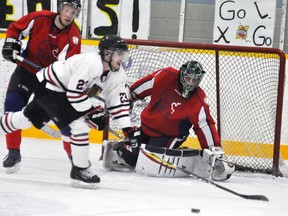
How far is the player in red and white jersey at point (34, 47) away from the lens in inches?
163

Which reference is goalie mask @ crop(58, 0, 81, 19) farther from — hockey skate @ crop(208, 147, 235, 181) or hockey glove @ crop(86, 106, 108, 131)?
hockey skate @ crop(208, 147, 235, 181)

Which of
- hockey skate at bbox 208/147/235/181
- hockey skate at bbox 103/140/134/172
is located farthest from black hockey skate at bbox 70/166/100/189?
hockey skate at bbox 208/147/235/181

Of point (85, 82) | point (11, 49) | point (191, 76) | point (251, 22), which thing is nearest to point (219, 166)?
point (191, 76)

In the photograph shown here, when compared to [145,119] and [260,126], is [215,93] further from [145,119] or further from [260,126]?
[145,119]

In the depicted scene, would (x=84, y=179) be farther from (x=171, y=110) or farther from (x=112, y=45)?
(x=171, y=110)

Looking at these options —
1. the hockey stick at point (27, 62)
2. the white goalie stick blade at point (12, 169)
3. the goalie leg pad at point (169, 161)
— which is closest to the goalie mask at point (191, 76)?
the goalie leg pad at point (169, 161)

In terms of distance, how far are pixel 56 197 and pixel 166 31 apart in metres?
3.50

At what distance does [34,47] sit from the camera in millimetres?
4277

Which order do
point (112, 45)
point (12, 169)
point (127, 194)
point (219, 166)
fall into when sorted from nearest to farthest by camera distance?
point (127, 194) → point (112, 45) → point (12, 169) → point (219, 166)

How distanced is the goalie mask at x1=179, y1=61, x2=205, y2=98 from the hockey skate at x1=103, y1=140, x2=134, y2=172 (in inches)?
23.1

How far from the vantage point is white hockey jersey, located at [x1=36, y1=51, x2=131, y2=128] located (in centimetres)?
358

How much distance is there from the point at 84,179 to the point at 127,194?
0.82 ft

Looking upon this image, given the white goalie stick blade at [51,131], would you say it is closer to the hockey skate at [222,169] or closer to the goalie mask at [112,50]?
the hockey skate at [222,169]

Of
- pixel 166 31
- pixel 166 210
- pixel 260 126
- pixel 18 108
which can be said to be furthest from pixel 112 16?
pixel 166 210
